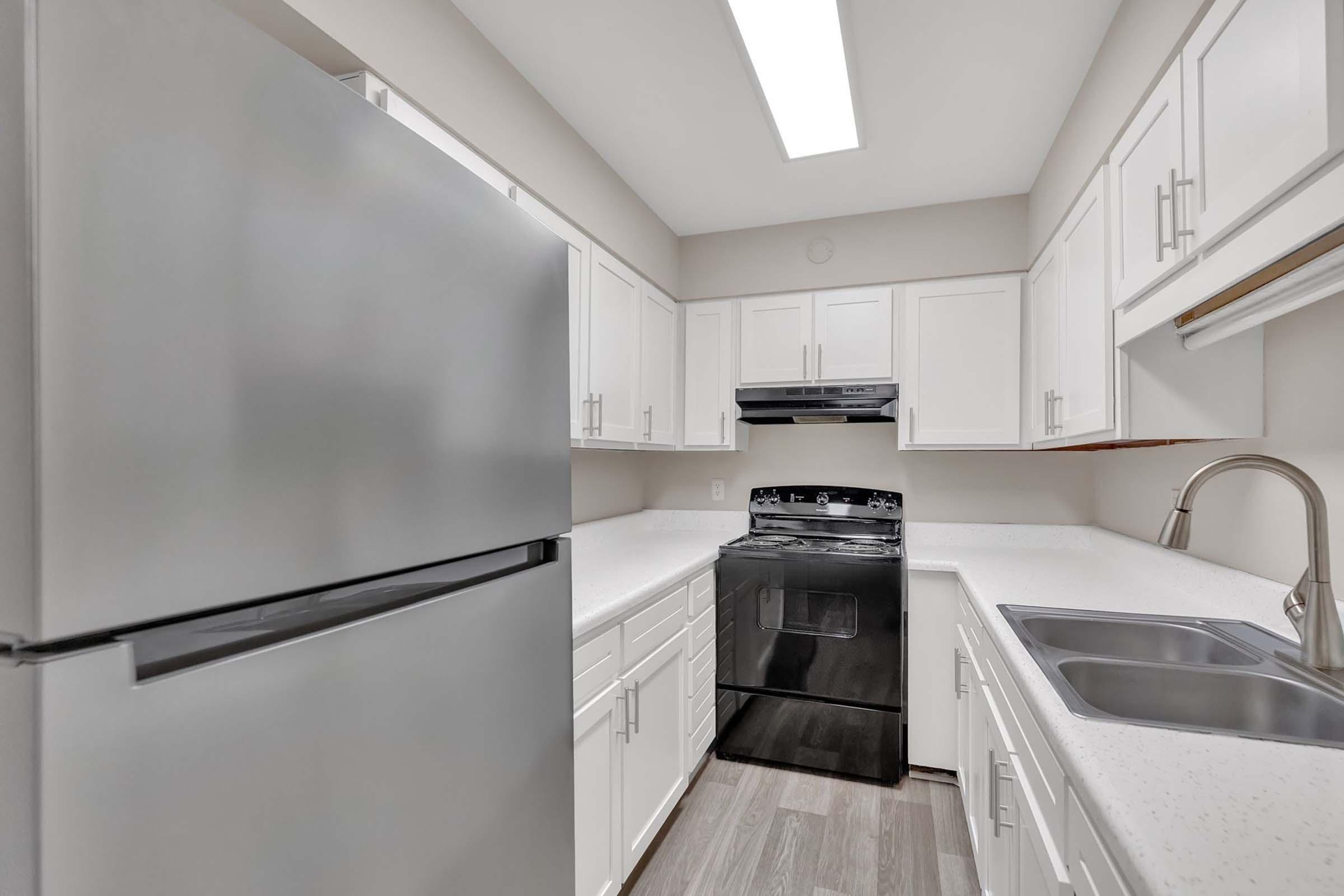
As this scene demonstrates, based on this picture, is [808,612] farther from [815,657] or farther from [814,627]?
[815,657]

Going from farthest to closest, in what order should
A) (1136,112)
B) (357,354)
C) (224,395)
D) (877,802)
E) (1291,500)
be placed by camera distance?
(877,802) → (1136,112) → (1291,500) → (357,354) → (224,395)

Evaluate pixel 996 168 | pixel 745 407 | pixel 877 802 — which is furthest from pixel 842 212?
pixel 877 802

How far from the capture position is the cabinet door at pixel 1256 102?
805 mm

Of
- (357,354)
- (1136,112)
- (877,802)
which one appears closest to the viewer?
(357,354)

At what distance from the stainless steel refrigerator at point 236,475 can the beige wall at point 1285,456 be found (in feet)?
5.32

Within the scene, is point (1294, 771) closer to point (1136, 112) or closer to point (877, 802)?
point (1136, 112)

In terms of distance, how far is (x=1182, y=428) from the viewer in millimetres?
1539

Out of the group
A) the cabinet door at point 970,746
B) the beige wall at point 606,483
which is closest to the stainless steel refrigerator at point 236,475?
the cabinet door at point 970,746

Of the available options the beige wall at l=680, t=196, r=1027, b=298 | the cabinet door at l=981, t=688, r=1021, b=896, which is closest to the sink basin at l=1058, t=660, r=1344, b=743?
the cabinet door at l=981, t=688, r=1021, b=896

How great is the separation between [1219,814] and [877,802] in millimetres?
1802

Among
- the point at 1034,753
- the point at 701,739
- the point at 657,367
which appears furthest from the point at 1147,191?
the point at 701,739

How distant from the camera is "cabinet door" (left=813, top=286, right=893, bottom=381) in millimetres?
2912

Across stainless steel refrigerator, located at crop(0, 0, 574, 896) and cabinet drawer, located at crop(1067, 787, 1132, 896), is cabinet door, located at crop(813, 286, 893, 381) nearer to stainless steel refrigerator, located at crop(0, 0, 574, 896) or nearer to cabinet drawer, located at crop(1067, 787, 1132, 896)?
cabinet drawer, located at crop(1067, 787, 1132, 896)

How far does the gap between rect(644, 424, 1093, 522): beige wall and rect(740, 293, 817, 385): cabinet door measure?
336mm
